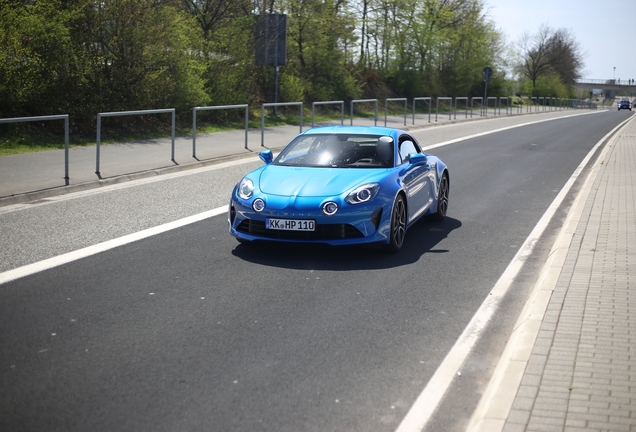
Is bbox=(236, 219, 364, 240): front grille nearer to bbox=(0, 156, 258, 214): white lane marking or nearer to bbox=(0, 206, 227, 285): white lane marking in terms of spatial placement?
bbox=(0, 206, 227, 285): white lane marking

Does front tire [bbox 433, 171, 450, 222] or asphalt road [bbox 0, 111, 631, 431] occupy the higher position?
front tire [bbox 433, 171, 450, 222]

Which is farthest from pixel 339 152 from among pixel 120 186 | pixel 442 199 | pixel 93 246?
pixel 120 186

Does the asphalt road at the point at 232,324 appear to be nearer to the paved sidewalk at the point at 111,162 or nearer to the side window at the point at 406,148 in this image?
the side window at the point at 406,148

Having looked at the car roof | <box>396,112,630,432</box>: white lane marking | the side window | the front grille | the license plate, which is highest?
the car roof

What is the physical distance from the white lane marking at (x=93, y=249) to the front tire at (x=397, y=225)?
113 inches

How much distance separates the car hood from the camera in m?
8.22

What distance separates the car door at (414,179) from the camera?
29.9ft

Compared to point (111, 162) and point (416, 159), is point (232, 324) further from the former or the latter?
point (111, 162)

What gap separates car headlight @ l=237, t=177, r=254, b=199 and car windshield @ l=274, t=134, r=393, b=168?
0.80 meters

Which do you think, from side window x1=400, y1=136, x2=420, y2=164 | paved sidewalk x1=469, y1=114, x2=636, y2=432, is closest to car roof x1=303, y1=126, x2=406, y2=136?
side window x1=400, y1=136, x2=420, y2=164

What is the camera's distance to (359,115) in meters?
36.1

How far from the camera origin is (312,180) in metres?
8.47

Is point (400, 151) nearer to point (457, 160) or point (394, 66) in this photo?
point (457, 160)

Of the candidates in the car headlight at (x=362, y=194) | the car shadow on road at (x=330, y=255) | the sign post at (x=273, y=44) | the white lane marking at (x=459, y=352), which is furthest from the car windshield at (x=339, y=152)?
the sign post at (x=273, y=44)
